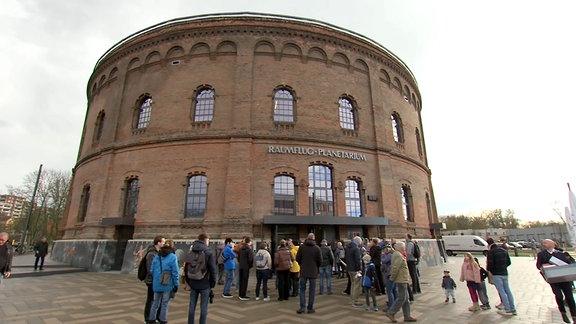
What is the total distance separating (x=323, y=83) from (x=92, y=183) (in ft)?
51.4

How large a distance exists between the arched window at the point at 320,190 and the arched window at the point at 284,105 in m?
3.23

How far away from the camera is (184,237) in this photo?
569 inches

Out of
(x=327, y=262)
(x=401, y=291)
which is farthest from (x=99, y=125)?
(x=401, y=291)

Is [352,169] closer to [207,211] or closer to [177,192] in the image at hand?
[207,211]

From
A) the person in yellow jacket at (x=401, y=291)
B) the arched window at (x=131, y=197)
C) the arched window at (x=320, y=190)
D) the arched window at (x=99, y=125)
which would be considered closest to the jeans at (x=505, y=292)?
the person in yellow jacket at (x=401, y=291)

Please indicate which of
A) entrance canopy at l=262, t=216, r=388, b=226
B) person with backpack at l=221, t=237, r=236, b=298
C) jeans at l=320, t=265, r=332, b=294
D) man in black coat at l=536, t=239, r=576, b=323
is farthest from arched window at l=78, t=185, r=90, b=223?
man in black coat at l=536, t=239, r=576, b=323

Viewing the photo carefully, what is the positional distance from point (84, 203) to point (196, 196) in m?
9.16

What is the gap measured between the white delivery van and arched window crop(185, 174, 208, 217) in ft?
96.7

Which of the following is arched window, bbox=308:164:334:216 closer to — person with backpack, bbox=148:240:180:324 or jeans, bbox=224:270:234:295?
jeans, bbox=224:270:234:295

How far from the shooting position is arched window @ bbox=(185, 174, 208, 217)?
1505 centimetres

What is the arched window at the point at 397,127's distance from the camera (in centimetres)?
2045

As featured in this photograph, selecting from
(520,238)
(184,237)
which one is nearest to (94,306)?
(184,237)

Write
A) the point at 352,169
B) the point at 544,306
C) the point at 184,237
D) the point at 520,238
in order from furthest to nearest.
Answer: the point at 520,238, the point at 352,169, the point at 184,237, the point at 544,306

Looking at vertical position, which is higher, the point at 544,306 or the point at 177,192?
the point at 177,192
